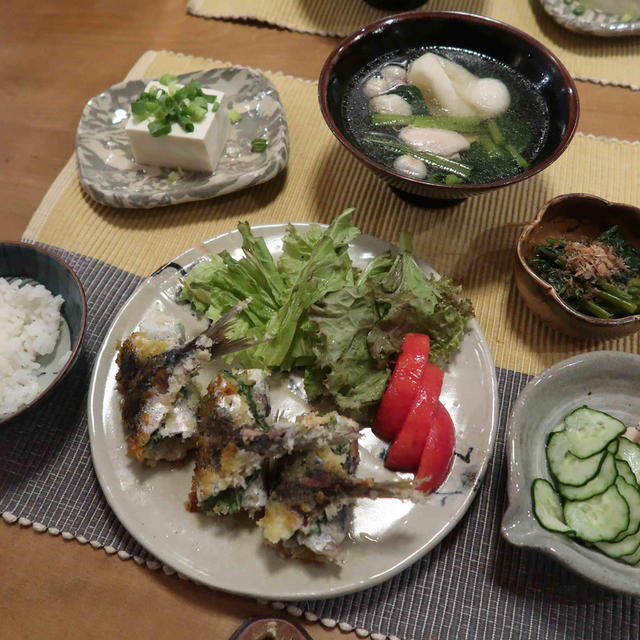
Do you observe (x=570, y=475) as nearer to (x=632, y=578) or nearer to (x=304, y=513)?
(x=632, y=578)

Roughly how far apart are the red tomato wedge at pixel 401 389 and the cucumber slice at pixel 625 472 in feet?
2.18

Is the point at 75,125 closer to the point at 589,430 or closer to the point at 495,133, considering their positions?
the point at 495,133

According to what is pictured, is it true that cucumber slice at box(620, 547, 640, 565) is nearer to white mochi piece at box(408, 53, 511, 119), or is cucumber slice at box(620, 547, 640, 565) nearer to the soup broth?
the soup broth

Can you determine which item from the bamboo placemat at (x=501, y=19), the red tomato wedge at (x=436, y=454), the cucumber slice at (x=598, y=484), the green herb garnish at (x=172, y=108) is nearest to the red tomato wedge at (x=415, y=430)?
the red tomato wedge at (x=436, y=454)

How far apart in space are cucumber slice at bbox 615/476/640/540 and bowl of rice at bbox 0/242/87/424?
1.83 meters

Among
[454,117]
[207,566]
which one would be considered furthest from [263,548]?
[454,117]

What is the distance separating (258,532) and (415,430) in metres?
0.59

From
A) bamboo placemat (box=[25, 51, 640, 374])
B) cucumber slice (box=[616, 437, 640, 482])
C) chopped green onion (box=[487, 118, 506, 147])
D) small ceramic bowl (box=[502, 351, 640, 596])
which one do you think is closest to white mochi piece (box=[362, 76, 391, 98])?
bamboo placemat (box=[25, 51, 640, 374])

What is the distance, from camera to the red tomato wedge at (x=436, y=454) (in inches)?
67.7

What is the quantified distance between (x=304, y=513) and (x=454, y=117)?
1900mm

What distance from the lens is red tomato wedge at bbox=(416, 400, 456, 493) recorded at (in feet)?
5.64

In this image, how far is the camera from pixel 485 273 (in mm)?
Result: 2408

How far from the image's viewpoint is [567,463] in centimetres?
173

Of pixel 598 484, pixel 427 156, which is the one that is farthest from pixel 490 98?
pixel 598 484
